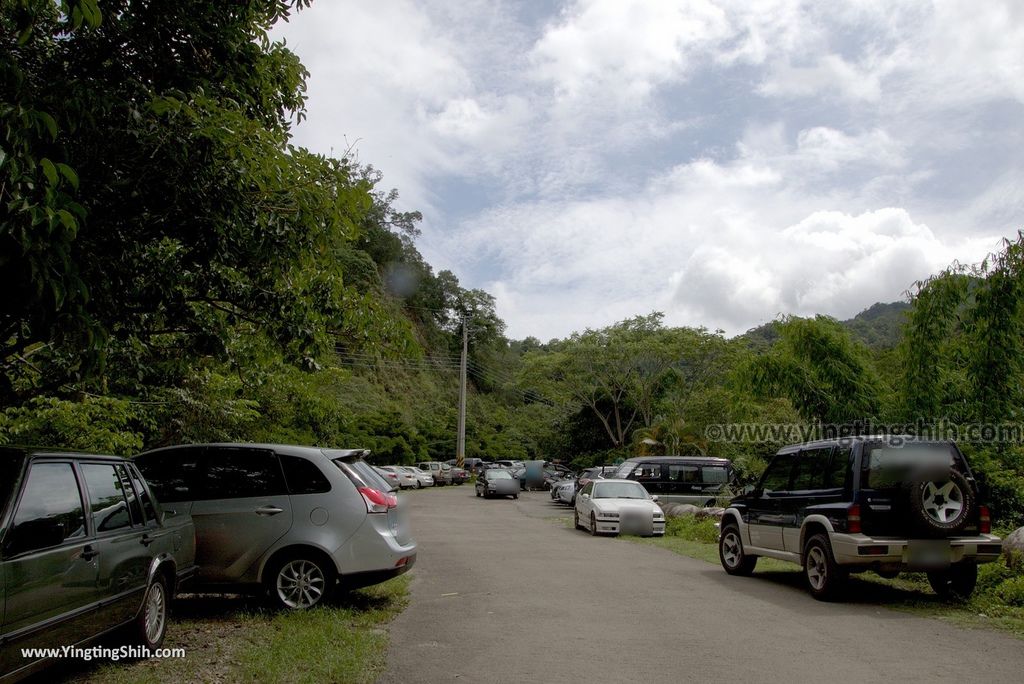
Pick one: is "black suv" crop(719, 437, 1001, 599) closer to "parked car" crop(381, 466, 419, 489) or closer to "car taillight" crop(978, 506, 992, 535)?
"car taillight" crop(978, 506, 992, 535)

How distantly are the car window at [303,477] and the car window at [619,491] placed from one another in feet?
41.4

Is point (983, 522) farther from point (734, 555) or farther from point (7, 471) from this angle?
point (7, 471)

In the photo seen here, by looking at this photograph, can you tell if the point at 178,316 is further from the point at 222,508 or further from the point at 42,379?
the point at 42,379

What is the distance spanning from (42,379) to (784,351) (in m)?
13.2

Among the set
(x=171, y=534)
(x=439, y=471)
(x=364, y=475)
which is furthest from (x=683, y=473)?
(x=439, y=471)

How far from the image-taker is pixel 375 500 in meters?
8.68

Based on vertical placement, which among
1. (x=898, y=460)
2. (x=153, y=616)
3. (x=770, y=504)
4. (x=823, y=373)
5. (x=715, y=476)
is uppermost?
(x=823, y=373)

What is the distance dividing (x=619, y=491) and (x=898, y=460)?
444 inches

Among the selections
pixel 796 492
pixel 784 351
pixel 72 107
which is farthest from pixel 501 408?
pixel 72 107

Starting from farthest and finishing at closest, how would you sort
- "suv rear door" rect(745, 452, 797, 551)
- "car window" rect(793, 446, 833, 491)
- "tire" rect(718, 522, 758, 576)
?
1. "tire" rect(718, 522, 758, 576)
2. "suv rear door" rect(745, 452, 797, 551)
3. "car window" rect(793, 446, 833, 491)

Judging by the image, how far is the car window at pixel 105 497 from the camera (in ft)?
19.3

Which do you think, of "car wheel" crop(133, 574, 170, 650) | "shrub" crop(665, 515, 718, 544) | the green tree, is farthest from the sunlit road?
"shrub" crop(665, 515, 718, 544)

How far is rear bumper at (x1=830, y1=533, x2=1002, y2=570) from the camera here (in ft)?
30.3

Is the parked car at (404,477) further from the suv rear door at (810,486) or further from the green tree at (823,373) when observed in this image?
the suv rear door at (810,486)
